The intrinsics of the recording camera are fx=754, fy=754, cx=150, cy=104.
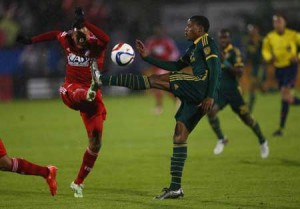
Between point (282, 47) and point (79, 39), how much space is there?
921 cm

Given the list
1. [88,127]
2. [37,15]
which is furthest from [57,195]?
[37,15]

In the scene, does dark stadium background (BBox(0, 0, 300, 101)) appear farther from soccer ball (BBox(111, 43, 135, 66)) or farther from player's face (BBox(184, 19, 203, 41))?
soccer ball (BBox(111, 43, 135, 66))

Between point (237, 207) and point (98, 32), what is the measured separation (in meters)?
3.08

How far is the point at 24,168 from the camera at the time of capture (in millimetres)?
10086

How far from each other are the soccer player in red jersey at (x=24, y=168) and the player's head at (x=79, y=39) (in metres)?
1.80

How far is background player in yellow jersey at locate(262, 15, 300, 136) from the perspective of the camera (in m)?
18.5

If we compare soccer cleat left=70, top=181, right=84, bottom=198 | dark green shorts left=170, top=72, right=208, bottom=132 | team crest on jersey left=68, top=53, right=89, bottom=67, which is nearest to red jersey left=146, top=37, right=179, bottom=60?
team crest on jersey left=68, top=53, right=89, bottom=67

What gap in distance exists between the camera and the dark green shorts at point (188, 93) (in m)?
10.1

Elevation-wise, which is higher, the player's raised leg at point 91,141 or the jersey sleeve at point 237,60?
the jersey sleeve at point 237,60

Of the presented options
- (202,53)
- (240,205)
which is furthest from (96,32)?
(240,205)

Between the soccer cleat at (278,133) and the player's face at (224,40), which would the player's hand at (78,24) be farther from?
the soccer cleat at (278,133)

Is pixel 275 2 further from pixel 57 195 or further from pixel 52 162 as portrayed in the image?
pixel 57 195

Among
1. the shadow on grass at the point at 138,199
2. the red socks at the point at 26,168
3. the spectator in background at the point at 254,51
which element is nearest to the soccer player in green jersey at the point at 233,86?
the shadow on grass at the point at 138,199

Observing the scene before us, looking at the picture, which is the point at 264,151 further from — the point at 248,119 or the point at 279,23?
the point at 279,23
